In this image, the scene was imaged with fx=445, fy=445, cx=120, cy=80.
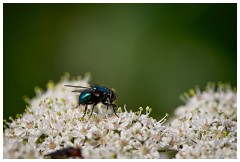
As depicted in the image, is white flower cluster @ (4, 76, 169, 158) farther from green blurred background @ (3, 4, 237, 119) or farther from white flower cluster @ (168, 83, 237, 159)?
green blurred background @ (3, 4, 237, 119)

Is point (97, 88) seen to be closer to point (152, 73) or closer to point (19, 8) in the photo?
point (152, 73)

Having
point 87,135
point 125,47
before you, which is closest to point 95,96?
point 87,135

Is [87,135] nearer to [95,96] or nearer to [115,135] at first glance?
[115,135]

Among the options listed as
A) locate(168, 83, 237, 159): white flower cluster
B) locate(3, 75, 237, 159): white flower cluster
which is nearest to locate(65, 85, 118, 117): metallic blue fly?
locate(3, 75, 237, 159): white flower cluster

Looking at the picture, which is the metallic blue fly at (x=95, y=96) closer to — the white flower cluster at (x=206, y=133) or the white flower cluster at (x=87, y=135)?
the white flower cluster at (x=87, y=135)

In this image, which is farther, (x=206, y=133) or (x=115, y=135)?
(x=206, y=133)

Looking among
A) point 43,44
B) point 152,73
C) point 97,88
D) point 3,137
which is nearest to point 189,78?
point 152,73
